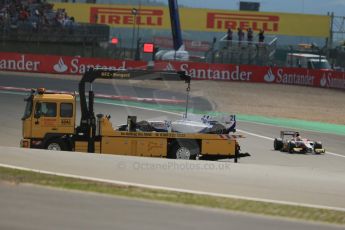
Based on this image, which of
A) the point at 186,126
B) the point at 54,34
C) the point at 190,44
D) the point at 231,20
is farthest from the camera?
the point at 231,20

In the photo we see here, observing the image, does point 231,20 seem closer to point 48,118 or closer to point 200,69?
point 200,69

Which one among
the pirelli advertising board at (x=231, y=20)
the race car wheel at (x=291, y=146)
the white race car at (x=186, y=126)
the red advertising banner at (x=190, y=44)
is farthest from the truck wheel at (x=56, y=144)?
the pirelli advertising board at (x=231, y=20)

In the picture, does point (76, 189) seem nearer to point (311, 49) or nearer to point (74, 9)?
point (311, 49)

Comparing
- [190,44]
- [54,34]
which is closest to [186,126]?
[54,34]

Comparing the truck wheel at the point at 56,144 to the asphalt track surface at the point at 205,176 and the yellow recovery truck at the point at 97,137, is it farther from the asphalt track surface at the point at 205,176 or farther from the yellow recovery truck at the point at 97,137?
the asphalt track surface at the point at 205,176

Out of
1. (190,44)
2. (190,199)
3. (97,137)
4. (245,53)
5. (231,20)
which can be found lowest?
(97,137)

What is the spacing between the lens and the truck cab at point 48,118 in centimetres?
1599

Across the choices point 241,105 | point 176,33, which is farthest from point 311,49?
point 241,105

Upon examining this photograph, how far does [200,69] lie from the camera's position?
43156mm

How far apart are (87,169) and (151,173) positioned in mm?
1009

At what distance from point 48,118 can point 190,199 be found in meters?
8.87

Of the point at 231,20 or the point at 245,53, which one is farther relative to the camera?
the point at 231,20

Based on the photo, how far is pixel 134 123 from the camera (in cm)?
1606

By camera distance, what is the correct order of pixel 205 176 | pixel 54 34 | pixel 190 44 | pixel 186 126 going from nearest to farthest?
pixel 205 176 < pixel 186 126 < pixel 54 34 < pixel 190 44
